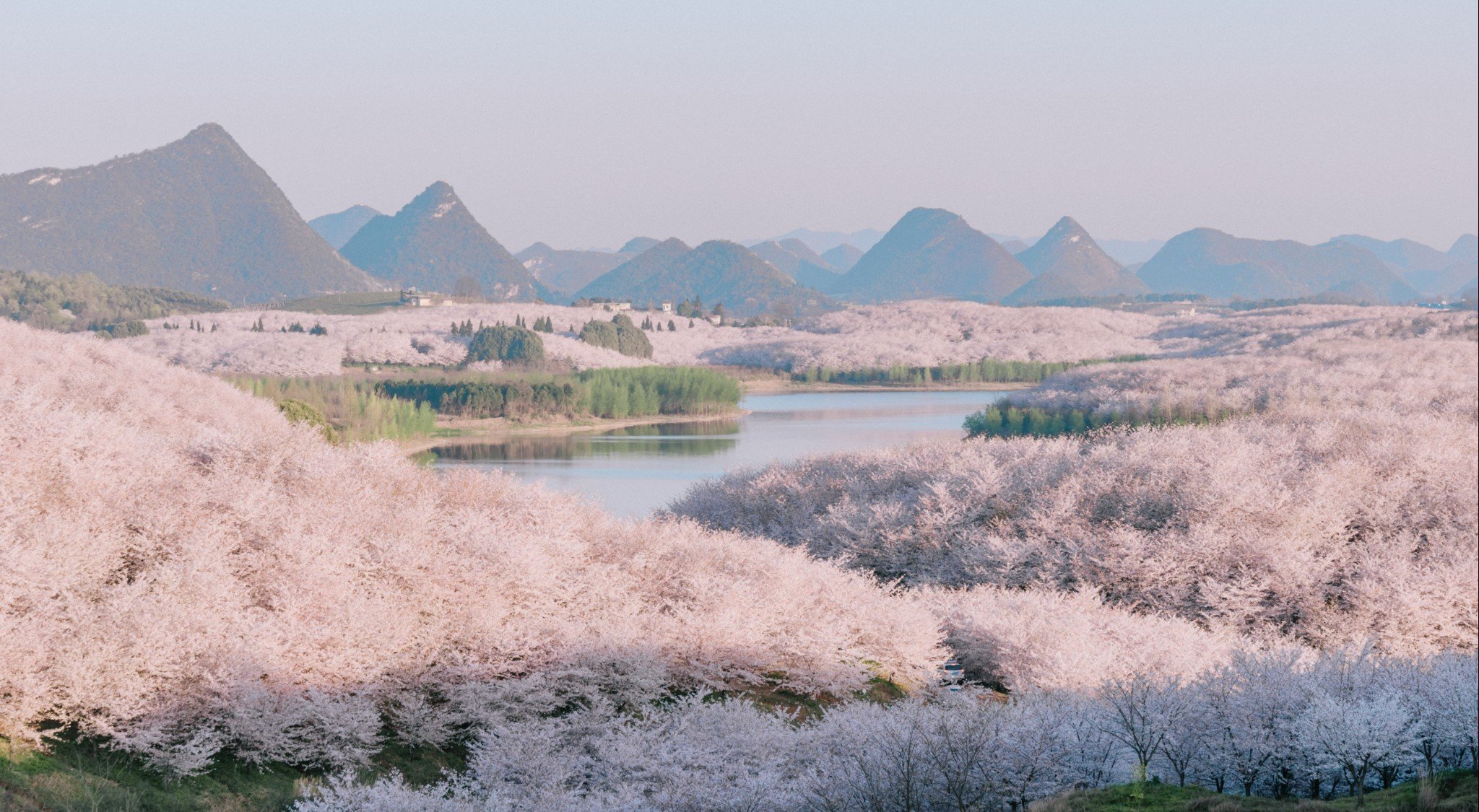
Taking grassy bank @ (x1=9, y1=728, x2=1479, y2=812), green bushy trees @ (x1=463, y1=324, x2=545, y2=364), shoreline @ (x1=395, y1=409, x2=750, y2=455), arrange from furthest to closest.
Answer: green bushy trees @ (x1=463, y1=324, x2=545, y2=364), shoreline @ (x1=395, y1=409, x2=750, y2=455), grassy bank @ (x1=9, y1=728, x2=1479, y2=812)

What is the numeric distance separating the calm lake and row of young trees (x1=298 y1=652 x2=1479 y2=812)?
3946 centimetres

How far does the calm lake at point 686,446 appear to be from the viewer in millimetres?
76750

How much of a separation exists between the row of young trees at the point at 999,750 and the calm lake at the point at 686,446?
1553 inches

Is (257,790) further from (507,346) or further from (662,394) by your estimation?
(507,346)

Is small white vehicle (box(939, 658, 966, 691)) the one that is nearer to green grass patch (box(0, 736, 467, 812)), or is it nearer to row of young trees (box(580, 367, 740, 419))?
green grass patch (box(0, 736, 467, 812))

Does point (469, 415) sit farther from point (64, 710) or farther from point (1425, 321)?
point (64, 710)

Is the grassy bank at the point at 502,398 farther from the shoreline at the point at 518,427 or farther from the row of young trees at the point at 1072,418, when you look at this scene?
the row of young trees at the point at 1072,418

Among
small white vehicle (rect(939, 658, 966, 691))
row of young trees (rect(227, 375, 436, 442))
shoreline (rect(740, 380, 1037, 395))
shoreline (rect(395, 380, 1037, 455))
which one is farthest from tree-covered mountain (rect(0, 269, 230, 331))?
shoreline (rect(740, 380, 1037, 395))

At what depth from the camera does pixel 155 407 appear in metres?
42.5

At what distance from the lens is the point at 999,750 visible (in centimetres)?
1644

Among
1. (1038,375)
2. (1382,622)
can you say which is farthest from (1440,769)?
(1038,375)

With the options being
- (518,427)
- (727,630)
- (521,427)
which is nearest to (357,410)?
(518,427)

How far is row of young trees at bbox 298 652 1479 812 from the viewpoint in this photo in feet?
51.6

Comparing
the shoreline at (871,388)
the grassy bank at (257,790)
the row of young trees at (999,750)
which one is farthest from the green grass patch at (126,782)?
the shoreline at (871,388)
